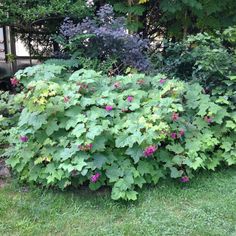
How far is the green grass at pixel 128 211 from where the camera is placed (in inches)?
113

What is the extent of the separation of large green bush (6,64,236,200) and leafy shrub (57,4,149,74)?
148 centimetres

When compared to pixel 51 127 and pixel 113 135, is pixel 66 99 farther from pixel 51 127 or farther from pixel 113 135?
pixel 113 135

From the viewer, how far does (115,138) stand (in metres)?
3.33

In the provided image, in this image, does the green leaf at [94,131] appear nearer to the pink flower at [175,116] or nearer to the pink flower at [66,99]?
the pink flower at [66,99]

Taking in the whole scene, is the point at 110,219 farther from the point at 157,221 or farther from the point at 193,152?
the point at 193,152

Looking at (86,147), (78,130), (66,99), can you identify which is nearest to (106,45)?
(66,99)

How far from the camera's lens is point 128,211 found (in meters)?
3.12

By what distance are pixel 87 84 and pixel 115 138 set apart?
63 centimetres

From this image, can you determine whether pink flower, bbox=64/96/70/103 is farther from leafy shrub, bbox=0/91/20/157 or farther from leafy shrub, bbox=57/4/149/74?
leafy shrub, bbox=57/4/149/74

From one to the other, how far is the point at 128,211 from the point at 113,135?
2.11 ft

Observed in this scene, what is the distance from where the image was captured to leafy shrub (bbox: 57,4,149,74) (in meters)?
5.20

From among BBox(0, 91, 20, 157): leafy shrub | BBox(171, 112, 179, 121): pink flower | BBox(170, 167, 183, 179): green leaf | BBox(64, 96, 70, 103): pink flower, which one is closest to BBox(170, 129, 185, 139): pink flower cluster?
BBox(171, 112, 179, 121): pink flower

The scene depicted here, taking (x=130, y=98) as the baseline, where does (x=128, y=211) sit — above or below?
below

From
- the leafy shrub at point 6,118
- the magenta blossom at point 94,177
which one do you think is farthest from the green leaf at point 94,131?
the leafy shrub at point 6,118
